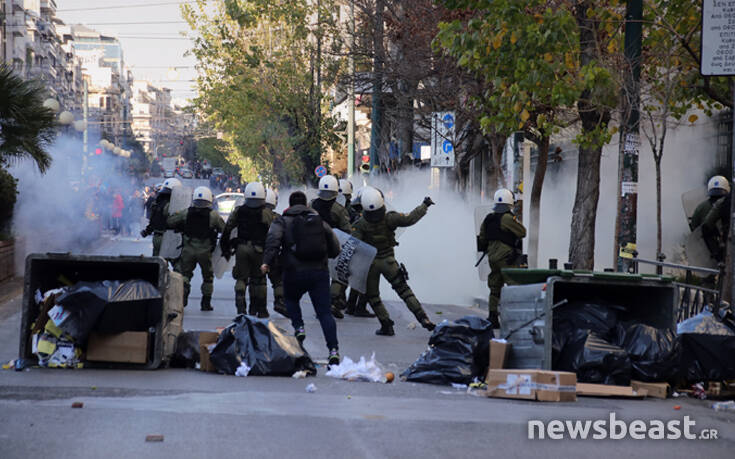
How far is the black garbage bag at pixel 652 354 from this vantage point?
8.53 meters

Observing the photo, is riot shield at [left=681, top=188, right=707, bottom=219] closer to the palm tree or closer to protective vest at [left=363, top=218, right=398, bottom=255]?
protective vest at [left=363, top=218, right=398, bottom=255]

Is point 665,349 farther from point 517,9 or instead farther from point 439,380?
point 517,9

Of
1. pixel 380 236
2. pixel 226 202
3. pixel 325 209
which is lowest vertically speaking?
pixel 380 236

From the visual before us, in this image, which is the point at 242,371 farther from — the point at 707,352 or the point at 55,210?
the point at 55,210

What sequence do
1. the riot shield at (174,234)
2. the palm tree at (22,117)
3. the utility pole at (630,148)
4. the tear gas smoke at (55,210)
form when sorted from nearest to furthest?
the utility pole at (630,148), the riot shield at (174,234), the palm tree at (22,117), the tear gas smoke at (55,210)

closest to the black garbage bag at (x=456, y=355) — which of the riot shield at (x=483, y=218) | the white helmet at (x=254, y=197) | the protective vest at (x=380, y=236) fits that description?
the protective vest at (x=380, y=236)

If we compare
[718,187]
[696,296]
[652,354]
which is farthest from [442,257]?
[652,354]

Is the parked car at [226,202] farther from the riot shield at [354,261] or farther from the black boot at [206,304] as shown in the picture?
the riot shield at [354,261]

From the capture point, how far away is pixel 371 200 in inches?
504

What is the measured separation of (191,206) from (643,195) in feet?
30.6

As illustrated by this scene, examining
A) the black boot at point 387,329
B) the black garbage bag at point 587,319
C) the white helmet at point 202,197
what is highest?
the white helmet at point 202,197

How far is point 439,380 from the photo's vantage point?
29.3ft

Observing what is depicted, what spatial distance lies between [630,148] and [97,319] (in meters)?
6.27

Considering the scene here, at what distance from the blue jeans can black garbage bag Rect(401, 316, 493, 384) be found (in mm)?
884
